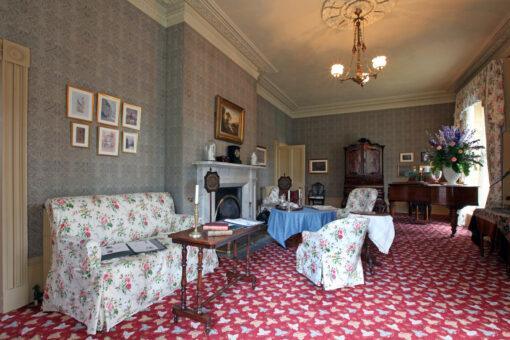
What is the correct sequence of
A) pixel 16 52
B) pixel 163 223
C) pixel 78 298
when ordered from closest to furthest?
pixel 78 298 → pixel 16 52 → pixel 163 223

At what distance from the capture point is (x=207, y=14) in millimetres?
4168

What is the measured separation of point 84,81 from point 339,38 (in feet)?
14.2

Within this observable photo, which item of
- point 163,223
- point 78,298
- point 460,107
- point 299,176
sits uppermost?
point 460,107

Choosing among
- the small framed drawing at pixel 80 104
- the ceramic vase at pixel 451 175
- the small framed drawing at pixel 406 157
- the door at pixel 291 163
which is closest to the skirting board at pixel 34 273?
the small framed drawing at pixel 80 104

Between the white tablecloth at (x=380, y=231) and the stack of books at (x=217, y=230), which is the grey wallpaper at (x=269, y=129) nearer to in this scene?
the white tablecloth at (x=380, y=231)

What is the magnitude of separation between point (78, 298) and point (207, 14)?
13.8 feet

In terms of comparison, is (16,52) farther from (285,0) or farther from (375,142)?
(375,142)

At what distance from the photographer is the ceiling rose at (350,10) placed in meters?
3.84

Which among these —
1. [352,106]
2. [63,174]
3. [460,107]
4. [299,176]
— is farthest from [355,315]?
[352,106]

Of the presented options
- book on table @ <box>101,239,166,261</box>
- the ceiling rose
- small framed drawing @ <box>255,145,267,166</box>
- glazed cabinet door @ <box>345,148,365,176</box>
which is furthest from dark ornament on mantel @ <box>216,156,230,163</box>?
glazed cabinet door @ <box>345,148,365,176</box>

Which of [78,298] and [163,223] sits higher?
[163,223]

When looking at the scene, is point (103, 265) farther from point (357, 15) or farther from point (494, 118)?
point (494, 118)

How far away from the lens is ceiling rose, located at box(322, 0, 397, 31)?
3842 mm

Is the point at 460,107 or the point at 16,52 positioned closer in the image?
the point at 16,52
